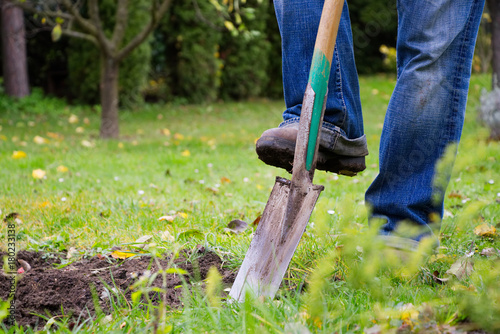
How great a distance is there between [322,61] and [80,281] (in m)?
1.03

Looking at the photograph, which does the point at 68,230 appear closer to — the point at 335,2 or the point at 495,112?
the point at 335,2

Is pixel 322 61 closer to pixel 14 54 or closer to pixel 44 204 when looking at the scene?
pixel 44 204

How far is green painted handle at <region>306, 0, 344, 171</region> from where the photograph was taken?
1.41 m

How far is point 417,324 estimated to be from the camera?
965mm

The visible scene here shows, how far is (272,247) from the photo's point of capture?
1.35 m

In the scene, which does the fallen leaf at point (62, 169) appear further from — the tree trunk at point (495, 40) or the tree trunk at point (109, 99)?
the tree trunk at point (495, 40)

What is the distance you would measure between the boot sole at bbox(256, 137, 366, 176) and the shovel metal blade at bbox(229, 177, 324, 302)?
0.12 m

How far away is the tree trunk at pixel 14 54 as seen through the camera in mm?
8992

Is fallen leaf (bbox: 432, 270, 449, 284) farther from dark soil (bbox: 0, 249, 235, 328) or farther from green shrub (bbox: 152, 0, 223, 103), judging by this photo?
green shrub (bbox: 152, 0, 223, 103)

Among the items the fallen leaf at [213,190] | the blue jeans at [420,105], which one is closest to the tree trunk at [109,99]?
the fallen leaf at [213,190]

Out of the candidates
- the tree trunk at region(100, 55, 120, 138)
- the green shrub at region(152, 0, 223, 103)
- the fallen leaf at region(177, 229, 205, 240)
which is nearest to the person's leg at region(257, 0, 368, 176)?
the fallen leaf at region(177, 229, 205, 240)

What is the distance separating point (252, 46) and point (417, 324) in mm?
10435

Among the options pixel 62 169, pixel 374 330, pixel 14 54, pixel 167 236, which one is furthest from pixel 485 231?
pixel 14 54

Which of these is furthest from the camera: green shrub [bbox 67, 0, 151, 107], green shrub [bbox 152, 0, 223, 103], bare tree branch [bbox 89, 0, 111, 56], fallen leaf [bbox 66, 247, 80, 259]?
green shrub [bbox 152, 0, 223, 103]
